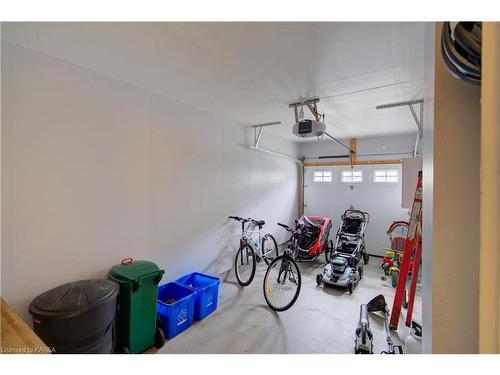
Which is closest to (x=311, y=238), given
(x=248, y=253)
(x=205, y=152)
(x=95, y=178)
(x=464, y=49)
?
(x=248, y=253)

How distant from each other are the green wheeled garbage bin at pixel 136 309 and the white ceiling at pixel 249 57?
5.97 feet

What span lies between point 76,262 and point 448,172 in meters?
2.49

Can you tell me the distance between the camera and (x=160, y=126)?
2.53 meters

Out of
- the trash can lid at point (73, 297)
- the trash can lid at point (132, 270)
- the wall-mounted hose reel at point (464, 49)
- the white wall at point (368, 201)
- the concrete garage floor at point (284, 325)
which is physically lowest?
the concrete garage floor at point (284, 325)

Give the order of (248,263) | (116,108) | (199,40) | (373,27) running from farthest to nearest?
(248,263) < (116,108) < (199,40) < (373,27)

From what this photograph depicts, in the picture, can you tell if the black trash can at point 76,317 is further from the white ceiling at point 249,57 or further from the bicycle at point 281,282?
the white ceiling at point 249,57

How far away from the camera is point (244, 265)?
11.8 feet

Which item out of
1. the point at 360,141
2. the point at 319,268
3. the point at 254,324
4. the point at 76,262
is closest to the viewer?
→ the point at 76,262

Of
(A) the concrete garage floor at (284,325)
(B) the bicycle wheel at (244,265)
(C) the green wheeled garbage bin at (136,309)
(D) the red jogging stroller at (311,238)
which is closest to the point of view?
(C) the green wheeled garbage bin at (136,309)

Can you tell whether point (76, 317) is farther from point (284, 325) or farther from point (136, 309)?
point (284, 325)

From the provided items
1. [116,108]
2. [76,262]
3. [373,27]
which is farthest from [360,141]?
[76,262]

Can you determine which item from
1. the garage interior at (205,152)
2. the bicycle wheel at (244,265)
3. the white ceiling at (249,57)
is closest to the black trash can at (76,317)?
the garage interior at (205,152)

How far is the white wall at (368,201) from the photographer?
471 cm
